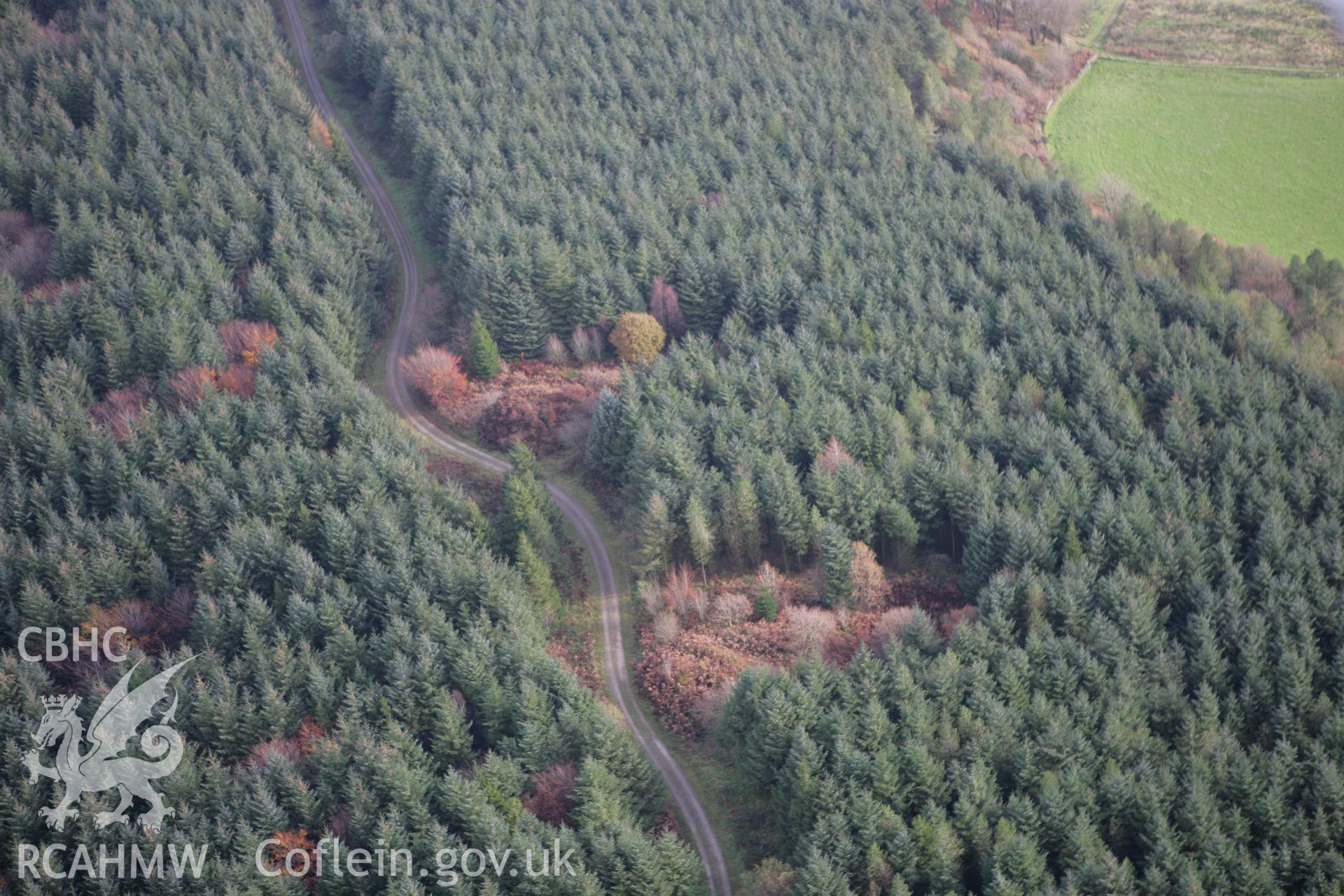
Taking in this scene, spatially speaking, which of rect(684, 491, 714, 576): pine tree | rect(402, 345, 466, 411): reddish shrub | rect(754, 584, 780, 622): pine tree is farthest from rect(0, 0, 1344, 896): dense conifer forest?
rect(754, 584, 780, 622): pine tree

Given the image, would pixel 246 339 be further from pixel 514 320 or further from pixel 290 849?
pixel 290 849

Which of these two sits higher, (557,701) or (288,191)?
Answer: (288,191)

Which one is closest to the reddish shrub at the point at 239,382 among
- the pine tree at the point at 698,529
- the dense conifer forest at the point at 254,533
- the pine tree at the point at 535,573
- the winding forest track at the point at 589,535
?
the dense conifer forest at the point at 254,533

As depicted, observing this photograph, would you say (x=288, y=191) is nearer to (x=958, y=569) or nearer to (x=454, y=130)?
(x=454, y=130)

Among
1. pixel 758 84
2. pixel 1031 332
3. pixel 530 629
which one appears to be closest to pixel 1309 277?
pixel 1031 332

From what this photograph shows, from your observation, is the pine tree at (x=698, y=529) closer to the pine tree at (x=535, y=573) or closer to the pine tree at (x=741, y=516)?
the pine tree at (x=741, y=516)

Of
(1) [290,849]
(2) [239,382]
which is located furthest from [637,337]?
(1) [290,849]

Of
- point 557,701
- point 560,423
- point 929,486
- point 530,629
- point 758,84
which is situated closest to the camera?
point 557,701

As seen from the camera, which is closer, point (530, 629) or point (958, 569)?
point (530, 629)
